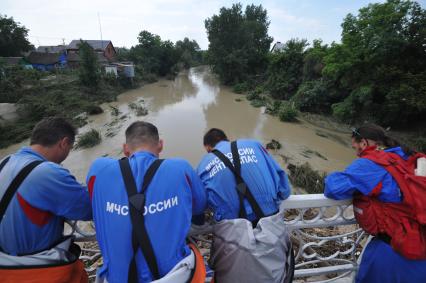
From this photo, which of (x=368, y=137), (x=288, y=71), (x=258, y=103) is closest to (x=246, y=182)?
(x=368, y=137)

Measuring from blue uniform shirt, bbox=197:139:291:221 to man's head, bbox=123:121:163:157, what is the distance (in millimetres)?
382

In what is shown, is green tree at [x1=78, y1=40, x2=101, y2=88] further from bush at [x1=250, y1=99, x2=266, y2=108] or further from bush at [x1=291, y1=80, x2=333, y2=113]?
bush at [x1=291, y1=80, x2=333, y2=113]

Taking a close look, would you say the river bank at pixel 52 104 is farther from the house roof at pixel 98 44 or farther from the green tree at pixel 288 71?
the house roof at pixel 98 44

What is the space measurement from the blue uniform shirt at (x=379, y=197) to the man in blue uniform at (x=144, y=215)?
1055 mm

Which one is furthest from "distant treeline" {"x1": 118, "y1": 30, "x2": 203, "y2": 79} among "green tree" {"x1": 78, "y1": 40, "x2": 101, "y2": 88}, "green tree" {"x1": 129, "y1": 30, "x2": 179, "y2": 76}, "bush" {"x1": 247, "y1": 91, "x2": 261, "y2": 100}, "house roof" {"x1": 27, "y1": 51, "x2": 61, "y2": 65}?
"bush" {"x1": 247, "y1": 91, "x2": 261, "y2": 100}

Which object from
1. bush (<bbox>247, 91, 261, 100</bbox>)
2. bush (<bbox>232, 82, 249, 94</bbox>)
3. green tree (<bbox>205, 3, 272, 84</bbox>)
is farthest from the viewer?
green tree (<bbox>205, 3, 272, 84</bbox>)

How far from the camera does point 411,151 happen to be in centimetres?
174

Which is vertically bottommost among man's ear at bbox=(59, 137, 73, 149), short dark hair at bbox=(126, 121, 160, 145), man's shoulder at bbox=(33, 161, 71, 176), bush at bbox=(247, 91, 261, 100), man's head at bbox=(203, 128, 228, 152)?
bush at bbox=(247, 91, 261, 100)

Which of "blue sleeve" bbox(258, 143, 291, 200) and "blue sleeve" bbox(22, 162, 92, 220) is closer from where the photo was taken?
"blue sleeve" bbox(22, 162, 92, 220)

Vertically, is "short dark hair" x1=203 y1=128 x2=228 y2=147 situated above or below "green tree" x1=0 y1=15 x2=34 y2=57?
below

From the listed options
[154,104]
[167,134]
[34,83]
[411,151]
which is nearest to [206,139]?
[411,151]

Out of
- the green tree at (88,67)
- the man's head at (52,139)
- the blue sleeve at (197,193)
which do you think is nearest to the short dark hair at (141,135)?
the blue sleeve at (197,193)

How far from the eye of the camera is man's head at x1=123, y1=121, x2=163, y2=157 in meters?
1.58

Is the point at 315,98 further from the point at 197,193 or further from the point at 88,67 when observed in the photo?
the point at 88,67
